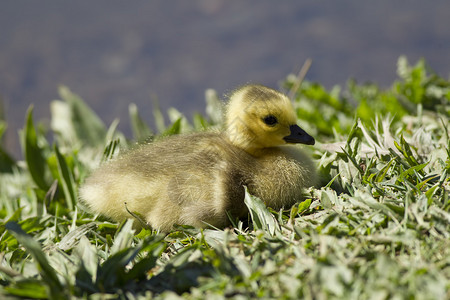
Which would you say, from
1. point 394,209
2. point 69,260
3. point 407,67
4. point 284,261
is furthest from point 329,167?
point 407,67

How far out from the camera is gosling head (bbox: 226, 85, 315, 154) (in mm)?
1702

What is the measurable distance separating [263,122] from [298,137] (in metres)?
0.14

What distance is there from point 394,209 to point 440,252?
21 cm

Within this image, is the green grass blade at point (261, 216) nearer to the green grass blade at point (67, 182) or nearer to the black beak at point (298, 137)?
the black beak at point (298, 137)

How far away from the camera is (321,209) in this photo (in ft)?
5.08

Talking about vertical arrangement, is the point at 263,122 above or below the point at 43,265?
above

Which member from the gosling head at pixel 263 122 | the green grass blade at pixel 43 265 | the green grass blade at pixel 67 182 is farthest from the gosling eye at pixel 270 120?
the green grass blade at pixel 67 182

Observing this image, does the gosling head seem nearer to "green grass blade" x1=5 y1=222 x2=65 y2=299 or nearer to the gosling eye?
the gosling eye

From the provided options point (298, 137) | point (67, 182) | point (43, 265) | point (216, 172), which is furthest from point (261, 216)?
point (67, 182)

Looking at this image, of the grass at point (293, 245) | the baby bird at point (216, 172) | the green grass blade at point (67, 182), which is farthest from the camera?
the green grass blade at point (67, 182)

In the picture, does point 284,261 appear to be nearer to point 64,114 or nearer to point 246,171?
point 246,171

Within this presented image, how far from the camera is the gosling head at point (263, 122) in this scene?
5.58ft

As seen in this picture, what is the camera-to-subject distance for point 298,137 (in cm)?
172

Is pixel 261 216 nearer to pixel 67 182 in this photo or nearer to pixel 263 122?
pixel 263 122
